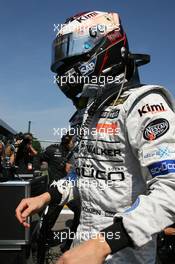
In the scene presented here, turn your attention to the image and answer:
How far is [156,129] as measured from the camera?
137 cm

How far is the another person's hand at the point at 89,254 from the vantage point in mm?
1123

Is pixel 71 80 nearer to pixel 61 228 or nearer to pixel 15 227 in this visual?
pixel 15 227

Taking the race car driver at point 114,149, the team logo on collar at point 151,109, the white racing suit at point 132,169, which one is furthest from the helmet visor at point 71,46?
the team logo on collar at point 151,109

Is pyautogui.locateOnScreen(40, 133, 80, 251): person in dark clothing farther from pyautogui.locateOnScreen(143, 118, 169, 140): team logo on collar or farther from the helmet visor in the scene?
pyautogui.locateOnScreen(143, 118, 169, 140): team logo on collar

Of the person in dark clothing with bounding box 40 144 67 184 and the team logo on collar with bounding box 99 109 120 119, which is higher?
the team logo on collar with bounding box 99 109 120 119

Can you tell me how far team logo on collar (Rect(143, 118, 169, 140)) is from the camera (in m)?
1.35

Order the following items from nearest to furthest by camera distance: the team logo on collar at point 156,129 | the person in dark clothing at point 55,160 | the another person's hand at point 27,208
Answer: the team logo on collar at point 156,129, the another person's hand at point 27,208, the person in dark clothing at point 55,160

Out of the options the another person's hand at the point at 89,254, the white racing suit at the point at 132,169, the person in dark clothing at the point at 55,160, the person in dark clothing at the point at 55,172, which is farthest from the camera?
the person in dark clothing at the point at 55,160

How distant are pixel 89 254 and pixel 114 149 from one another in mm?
513

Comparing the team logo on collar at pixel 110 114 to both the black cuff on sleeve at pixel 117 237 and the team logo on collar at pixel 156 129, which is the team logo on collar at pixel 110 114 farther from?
the black cuff on sleeve at pixel 117 237

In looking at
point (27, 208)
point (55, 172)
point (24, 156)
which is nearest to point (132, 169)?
point (27, 208)

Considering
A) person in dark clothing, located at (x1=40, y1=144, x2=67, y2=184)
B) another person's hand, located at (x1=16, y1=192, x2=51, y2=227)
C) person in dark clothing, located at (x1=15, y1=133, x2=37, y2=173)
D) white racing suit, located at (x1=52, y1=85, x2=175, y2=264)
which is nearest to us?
white racing suit, located at (x1=52, y1=85, x2=175, y2=264)

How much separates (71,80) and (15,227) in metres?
1.96

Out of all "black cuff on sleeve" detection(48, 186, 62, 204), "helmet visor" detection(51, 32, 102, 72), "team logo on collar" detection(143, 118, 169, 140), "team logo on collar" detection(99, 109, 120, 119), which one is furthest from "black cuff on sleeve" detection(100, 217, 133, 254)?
"helmet visor" detection(51, 32, 102, 72)
